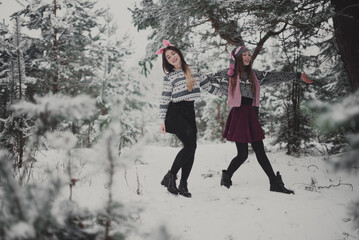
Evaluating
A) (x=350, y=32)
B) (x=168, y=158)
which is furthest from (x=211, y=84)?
(x=168, y=158)

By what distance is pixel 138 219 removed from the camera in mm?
1972

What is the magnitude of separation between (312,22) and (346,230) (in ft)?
8.86

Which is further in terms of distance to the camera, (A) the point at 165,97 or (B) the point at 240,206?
(A) the point at 165,97

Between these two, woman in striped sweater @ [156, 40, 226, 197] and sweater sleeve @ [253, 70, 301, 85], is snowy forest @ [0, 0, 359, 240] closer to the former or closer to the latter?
woman in striped sweater @ [156, 40, 226, 197]

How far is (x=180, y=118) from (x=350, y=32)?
115 inches

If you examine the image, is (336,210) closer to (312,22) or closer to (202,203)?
(202,203)

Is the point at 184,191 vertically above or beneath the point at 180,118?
beneath

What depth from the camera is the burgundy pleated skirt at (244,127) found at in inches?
117

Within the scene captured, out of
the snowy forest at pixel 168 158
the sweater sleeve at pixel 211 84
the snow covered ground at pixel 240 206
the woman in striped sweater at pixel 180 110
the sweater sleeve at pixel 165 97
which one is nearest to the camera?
the snowy forest at pixel 168 158

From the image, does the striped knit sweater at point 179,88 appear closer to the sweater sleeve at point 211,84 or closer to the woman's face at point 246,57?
the sweater sleeve at point 211,84

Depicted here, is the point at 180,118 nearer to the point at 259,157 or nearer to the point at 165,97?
the point at 165,97

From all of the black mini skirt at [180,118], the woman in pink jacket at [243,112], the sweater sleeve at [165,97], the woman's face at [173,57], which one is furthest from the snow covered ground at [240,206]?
the woman's face at [173,57]

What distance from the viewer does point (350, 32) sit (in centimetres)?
330

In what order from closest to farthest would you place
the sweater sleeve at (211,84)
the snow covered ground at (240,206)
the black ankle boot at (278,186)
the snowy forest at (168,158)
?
the snowy forest at (168,158), the snow covered ground at (240,206), the black ankle boot at (278,186), the sweater sleeve at (211,84)
